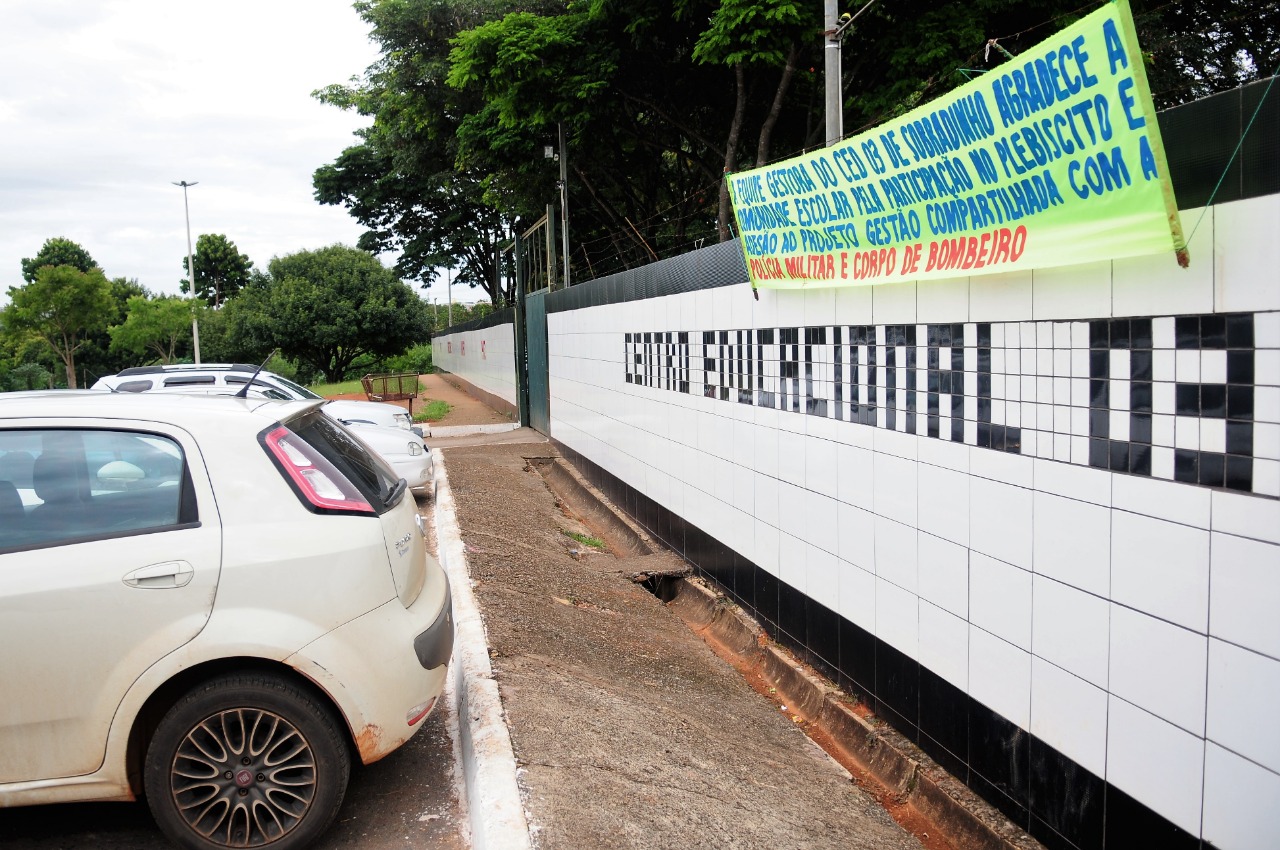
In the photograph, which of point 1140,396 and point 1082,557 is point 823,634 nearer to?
point 1082,557

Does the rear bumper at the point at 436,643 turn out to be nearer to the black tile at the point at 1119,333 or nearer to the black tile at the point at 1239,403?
the black tile at the point at 1119,333

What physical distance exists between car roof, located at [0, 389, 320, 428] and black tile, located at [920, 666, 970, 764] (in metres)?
3.17

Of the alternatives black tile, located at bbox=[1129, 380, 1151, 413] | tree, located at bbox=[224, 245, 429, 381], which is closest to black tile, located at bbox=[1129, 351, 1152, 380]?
black tile, located at bbox=[1129, 380, 1151, 413]

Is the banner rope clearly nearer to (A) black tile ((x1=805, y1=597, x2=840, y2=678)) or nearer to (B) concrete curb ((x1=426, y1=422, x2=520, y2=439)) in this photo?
(A) black tile ((x1=805, y1=597, x2=840, y2=678))

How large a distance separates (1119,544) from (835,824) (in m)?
1.76

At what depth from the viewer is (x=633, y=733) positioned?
15.9ft

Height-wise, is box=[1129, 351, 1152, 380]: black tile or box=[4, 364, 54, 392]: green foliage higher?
box=[1129, 351, 1152, 380]: black tile

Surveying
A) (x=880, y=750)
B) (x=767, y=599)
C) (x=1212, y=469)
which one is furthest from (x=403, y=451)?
(x=1212, y=469)

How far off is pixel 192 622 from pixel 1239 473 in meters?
3.41

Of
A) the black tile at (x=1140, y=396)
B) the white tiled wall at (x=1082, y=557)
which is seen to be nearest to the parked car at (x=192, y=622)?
the white tiled wall at (x=1082, y=557)

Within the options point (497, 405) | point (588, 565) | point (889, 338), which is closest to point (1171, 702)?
point (889, 338)

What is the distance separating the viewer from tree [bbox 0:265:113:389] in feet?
154

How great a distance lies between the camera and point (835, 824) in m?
4.39

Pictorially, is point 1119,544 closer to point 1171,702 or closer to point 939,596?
point 1171,702
